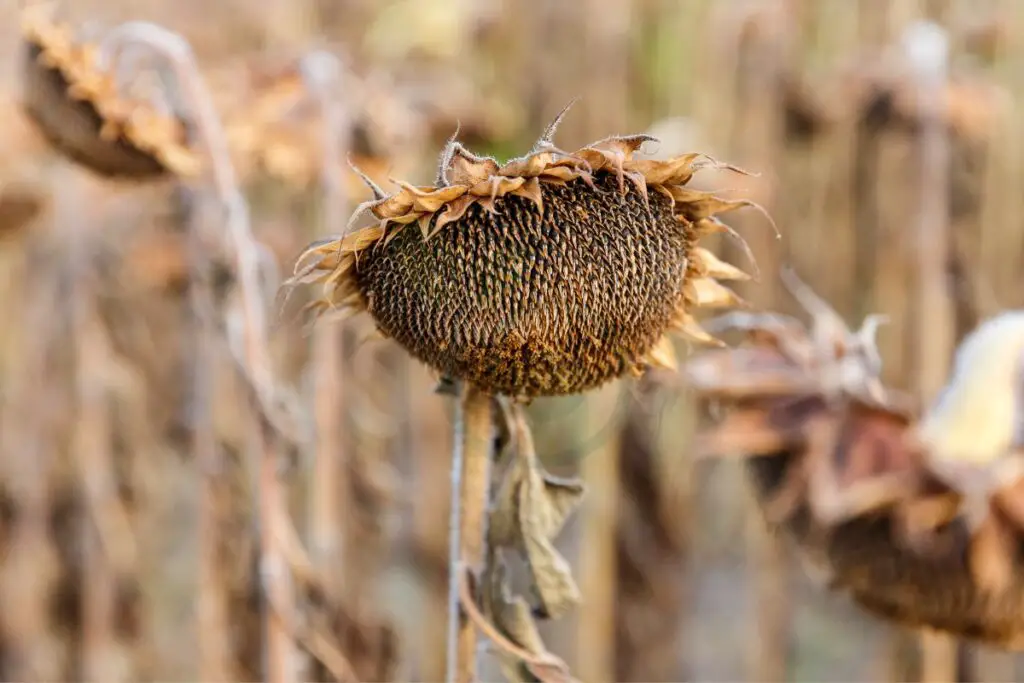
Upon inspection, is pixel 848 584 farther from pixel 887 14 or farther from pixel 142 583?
pixel 887 14

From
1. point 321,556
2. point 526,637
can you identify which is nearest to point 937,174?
point 321,556

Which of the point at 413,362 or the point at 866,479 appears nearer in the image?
the point at 866,479

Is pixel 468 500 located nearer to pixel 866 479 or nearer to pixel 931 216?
pixel 866 479

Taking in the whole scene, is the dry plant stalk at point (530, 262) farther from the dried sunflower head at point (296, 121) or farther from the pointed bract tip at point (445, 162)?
the dried sunflower head at point (296, 121)

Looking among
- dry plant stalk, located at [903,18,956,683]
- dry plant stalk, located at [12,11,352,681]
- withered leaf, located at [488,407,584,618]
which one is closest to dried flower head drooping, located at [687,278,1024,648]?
withered leaf, located at [488,407,584,618]

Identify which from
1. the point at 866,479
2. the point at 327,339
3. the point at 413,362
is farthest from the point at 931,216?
the point at 413,362

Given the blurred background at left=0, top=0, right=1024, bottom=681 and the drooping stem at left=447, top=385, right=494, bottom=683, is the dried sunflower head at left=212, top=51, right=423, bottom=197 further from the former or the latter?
the drooping stem at left=447, top=385, right=494, bottom=683
